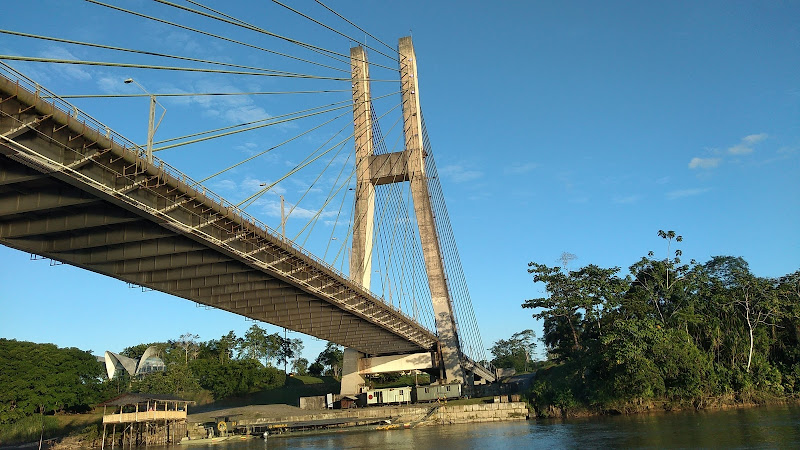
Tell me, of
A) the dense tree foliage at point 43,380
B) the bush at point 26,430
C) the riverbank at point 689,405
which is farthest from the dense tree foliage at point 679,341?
the dense tree foliage at point 43,380

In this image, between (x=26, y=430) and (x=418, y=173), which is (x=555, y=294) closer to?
(x=418, y=173)

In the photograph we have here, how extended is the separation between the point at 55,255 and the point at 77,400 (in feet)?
161

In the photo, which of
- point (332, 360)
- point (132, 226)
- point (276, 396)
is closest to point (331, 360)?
point (332, 360)

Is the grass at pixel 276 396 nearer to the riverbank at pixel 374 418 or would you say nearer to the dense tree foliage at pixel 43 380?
the dense tree foliage at pixel 43 380

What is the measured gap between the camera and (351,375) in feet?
217

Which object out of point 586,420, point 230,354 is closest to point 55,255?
point 586,420

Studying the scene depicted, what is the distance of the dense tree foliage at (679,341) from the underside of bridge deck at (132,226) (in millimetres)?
19650

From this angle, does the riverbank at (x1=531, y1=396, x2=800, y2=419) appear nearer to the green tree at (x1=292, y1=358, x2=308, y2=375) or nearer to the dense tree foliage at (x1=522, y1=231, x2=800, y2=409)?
the dense tree foliage at (x1=522, y1=231, x2=800, y2=409)

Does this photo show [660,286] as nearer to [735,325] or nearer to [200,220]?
[735,325]

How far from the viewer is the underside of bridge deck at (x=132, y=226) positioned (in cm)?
2014

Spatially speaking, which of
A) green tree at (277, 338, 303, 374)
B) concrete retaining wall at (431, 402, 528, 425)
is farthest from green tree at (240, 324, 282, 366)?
concrete retaining wall at (431, 402, 528, 425)

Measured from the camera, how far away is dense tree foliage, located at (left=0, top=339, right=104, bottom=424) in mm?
60844

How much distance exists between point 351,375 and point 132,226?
42.7 meters

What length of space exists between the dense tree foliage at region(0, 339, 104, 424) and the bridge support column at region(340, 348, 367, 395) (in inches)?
1217
